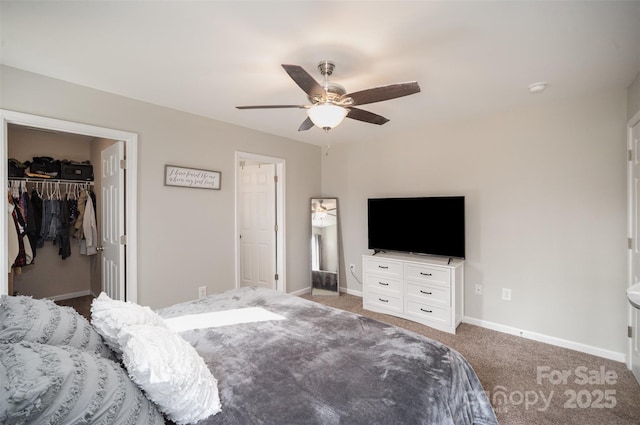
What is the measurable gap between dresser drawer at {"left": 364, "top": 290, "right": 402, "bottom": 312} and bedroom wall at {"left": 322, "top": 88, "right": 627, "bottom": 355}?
2.64 feet

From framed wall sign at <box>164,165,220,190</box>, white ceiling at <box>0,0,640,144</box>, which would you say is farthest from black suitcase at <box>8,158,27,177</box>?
framed wall sign at <box>164,165,220,190</box>

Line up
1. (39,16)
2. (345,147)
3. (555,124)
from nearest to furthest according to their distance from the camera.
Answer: (39,16), (555,124), (345,147)

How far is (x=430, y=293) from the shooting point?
128 inches

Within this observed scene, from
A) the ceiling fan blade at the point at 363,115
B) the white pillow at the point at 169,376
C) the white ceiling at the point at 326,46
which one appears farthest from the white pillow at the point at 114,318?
the ceiling fan blade at the point at 363,115

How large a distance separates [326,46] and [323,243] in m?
3.09

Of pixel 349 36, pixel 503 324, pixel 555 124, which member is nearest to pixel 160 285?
pixel 349 36

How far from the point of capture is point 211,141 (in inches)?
132

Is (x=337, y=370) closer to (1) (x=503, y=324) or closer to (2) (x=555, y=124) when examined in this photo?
(1) (x=503, y=324)

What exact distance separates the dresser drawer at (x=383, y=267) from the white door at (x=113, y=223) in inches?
109

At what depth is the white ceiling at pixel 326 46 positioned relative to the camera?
60.4 inches

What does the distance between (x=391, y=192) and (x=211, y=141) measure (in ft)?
8.09

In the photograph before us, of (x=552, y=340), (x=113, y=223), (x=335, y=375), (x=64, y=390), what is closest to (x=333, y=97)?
(x=335, y=375)

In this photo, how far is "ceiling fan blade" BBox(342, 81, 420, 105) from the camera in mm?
1733

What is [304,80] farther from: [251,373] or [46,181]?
[46,181]
